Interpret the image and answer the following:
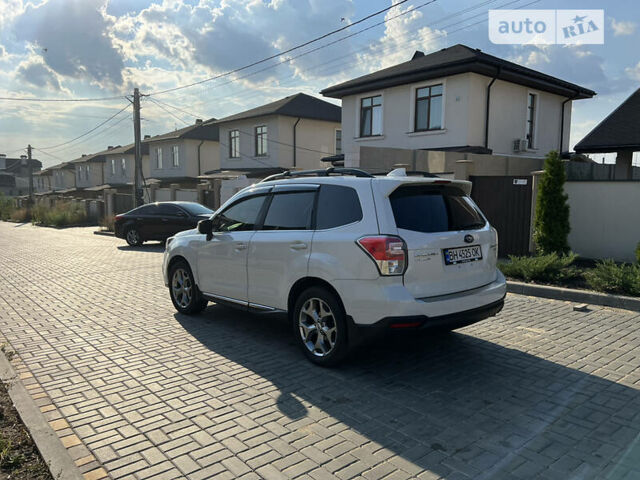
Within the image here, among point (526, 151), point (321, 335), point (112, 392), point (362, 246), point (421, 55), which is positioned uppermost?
point (421, 55)

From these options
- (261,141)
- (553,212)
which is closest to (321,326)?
(553,212)

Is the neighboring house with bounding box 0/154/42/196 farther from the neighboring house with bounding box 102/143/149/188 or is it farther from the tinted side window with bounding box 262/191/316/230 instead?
the tinted side window with bounding box 262/191/316/230

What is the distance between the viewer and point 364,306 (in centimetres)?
428

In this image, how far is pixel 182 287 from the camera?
6.91 metres

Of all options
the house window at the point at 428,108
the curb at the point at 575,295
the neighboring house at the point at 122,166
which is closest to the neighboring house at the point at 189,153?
the neighboring house at the point at 122,166

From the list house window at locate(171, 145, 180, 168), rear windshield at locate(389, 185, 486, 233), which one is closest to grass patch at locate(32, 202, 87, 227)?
house window at locate(171, 145, 180, 168)

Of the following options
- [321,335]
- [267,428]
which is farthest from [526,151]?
[267,428]

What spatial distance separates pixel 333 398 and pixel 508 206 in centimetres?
862

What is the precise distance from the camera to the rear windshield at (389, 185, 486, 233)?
4.41 meters

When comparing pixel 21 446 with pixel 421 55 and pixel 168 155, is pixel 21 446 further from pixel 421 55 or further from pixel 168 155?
pixel 168 155

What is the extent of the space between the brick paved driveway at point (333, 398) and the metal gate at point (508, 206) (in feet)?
14.5

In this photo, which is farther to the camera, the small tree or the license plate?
the small tree

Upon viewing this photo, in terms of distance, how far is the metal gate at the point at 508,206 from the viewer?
36.3 ft

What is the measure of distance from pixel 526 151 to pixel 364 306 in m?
18.0
